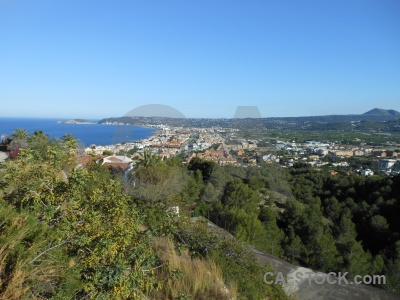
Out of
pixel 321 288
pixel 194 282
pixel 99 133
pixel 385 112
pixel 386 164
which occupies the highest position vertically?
pixel 385 112

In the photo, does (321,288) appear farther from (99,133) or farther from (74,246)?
(99,133)

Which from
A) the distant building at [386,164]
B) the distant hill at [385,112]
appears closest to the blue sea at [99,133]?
the distant building at [386,164]

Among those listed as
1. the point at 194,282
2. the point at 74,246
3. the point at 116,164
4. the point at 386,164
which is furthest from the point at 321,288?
the point at 386,164

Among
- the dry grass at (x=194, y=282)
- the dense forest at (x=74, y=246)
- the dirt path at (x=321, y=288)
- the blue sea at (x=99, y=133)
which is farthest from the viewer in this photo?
the blue sea at (x=99, y=133)

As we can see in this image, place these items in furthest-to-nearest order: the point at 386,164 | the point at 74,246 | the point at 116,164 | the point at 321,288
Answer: the point at 386,164, the point at 116,164, the point at 321,288, the point at 74,246

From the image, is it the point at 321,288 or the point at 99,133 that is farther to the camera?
the point at 99,133

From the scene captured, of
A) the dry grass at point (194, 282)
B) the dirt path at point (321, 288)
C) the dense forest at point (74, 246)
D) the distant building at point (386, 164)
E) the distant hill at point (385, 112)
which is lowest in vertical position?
the distant building at point (386, 164)

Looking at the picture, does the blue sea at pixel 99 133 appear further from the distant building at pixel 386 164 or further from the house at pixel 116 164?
the distant building at pixel 386 164

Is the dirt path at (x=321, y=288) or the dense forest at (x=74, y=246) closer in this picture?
the dense forest at (x=74, y=246)

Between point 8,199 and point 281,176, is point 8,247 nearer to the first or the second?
point 8,199

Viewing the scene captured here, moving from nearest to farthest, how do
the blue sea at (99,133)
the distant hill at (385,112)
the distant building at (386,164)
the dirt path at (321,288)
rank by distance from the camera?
the dirt path at (321,288), the blue sea at (99,133), the distant building at (386,164), the distant hill at (385,112)

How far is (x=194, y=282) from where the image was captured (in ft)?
12.0

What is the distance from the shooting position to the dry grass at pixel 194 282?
3.48 metres

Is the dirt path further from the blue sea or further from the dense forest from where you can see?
the blue sea
